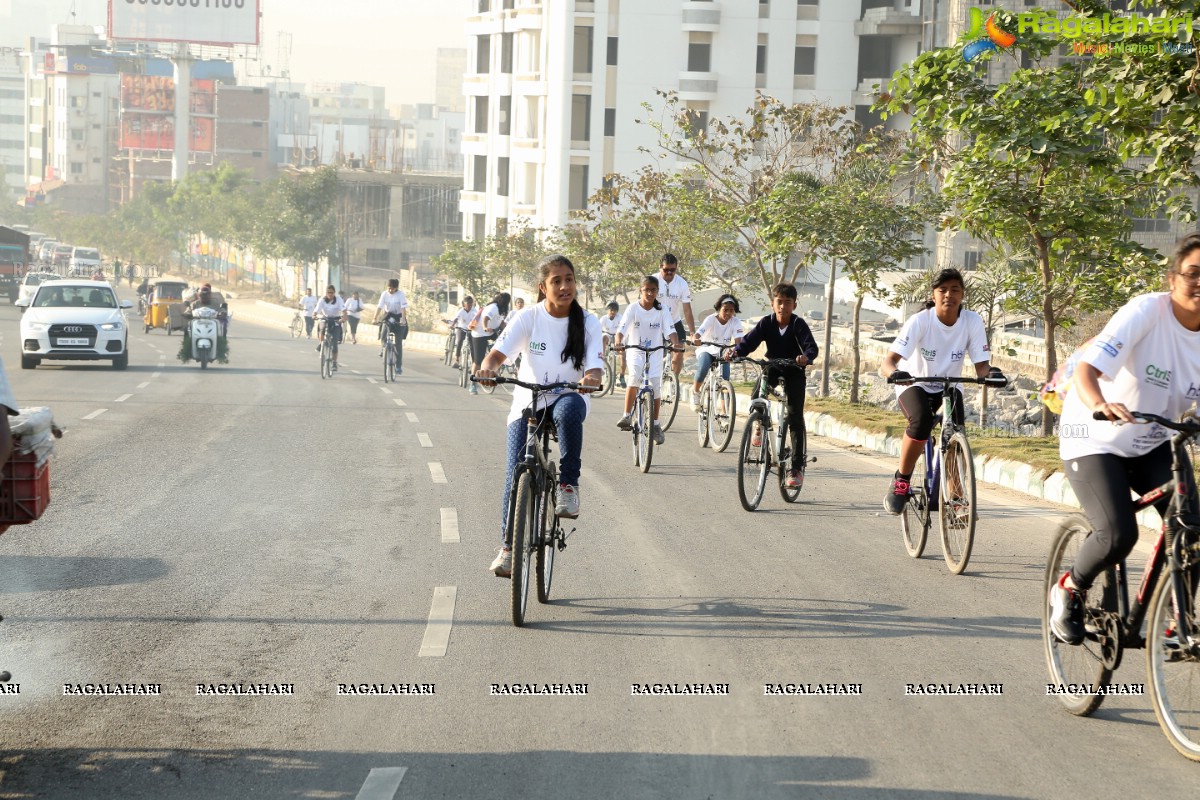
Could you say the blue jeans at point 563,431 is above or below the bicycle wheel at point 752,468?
above

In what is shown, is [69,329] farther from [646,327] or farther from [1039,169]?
[1039,169]

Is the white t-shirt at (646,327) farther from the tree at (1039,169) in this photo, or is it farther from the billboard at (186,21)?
the billboard at (186,21)

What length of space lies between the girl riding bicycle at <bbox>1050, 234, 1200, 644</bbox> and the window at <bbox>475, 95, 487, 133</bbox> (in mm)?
73628

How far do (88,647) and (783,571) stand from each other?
4.31 meters

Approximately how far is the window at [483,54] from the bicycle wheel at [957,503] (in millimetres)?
71102

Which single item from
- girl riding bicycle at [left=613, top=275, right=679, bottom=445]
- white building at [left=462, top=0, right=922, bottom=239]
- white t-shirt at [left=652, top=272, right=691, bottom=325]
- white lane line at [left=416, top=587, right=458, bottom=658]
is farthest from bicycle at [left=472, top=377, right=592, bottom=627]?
white building at [left=462, top=0, right=922, bottom=239]

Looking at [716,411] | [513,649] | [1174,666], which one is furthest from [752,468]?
[1174,666]

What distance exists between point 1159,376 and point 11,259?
75.4m

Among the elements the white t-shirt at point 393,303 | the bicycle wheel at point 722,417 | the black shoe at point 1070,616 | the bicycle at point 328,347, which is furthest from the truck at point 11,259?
the black shoe at point 1070,616

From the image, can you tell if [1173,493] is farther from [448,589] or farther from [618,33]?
[618,33]

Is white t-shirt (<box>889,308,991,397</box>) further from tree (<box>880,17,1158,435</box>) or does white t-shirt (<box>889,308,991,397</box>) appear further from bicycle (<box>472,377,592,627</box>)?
tree (<box>880,17,1158,435</box>)

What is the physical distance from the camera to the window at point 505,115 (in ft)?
247

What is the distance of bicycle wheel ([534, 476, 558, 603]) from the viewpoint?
778 centimetres

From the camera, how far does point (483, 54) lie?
256 feet
